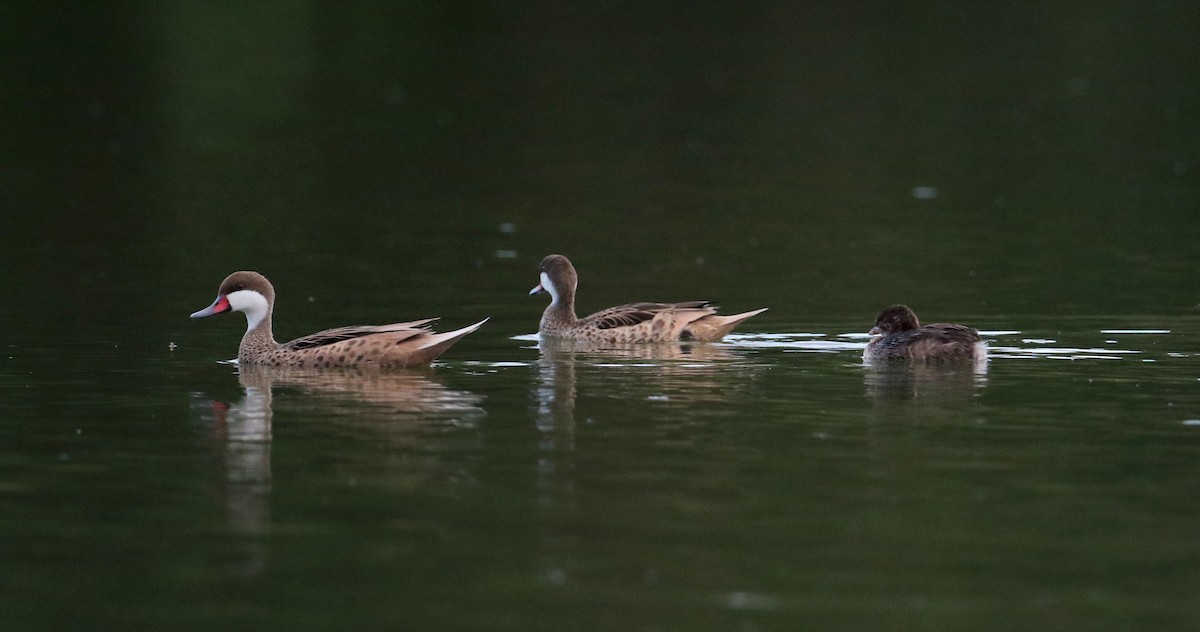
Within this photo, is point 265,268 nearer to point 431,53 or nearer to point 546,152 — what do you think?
point 546,152

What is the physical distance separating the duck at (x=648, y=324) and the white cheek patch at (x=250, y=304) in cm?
278

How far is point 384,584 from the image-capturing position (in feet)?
30.7

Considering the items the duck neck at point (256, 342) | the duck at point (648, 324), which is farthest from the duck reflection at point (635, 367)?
the duck neck at point (256, 342)

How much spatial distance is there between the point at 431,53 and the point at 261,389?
44816 mm

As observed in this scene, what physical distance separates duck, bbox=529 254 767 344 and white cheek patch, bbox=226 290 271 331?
278cm

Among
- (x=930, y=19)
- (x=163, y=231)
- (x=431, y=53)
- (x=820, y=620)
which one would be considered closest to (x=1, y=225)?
(x=163, y=231)

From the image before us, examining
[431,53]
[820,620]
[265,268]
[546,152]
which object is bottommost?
[820,620]

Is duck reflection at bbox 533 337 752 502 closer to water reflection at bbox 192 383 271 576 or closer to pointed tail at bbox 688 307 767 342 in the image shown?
pointed tail at bbox 688 307 767 342

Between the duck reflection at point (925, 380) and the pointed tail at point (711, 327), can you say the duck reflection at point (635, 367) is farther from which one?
the duck reflection at point (925, 380)

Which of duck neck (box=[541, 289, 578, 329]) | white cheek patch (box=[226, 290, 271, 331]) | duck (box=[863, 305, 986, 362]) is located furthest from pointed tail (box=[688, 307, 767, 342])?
white cheek patch (box=[226, 290, 271, 331])

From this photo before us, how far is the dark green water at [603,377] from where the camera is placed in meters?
9.45

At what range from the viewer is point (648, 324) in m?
18.2

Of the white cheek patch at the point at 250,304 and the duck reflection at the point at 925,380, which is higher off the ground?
the white cheek patch at the point at 250,304

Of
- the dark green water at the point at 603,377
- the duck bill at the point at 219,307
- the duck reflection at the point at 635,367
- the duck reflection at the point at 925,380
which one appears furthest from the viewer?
the duck bill at the point at 219,307
